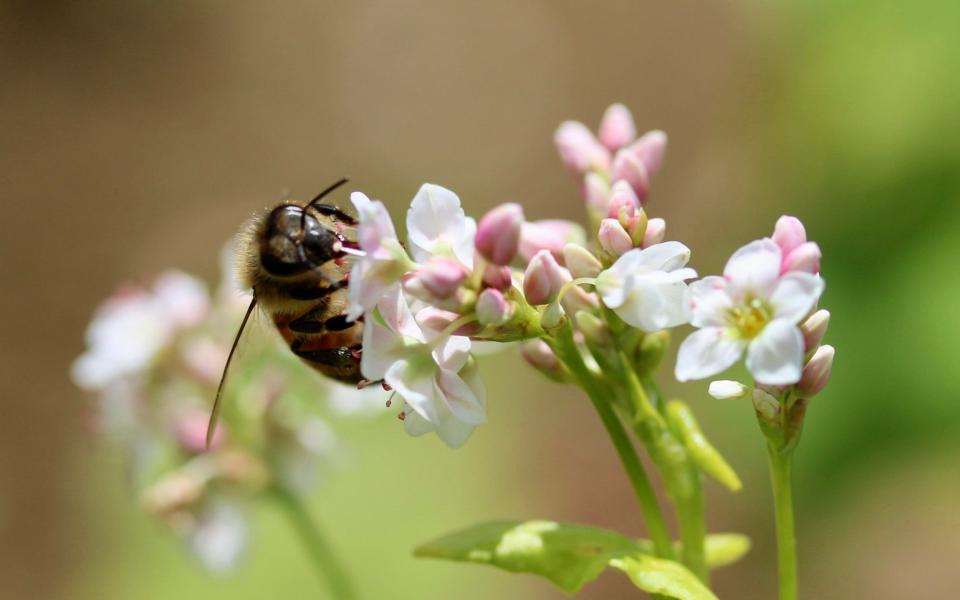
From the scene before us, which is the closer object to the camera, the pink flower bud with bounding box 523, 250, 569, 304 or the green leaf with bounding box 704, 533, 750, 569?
the pink flower bud with bounding box 523, 250, 569, 304


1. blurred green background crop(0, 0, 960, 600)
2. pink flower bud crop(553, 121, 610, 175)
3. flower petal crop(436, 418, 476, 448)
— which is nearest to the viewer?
flower petal crop(436, 418, 476, 448)

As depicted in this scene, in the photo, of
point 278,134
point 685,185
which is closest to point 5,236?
point 278,134

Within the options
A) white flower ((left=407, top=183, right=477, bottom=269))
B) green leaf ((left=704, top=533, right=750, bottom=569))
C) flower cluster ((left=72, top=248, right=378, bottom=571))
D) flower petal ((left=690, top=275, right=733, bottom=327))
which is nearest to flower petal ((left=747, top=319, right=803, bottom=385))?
flower petal ((left=690, top=275, right=733, bottom=327))

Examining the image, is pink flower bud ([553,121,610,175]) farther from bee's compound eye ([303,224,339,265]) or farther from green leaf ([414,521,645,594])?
green leaf ([414,521,645,594])

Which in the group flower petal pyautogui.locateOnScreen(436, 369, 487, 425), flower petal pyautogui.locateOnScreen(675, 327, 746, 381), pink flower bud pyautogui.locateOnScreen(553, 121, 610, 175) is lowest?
flower petal pyautogui.locateOnScreen(675, 327, 746, 381)

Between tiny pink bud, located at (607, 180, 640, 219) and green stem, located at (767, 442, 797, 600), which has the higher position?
tiny pink bud, located at (607, 180, 640, 219)

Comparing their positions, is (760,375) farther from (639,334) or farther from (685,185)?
(685,185)

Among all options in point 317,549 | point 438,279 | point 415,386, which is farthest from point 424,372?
point 317,549

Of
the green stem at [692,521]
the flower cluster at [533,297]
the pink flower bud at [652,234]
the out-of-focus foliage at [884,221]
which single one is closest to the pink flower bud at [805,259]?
the flower cluster at [533,297]
